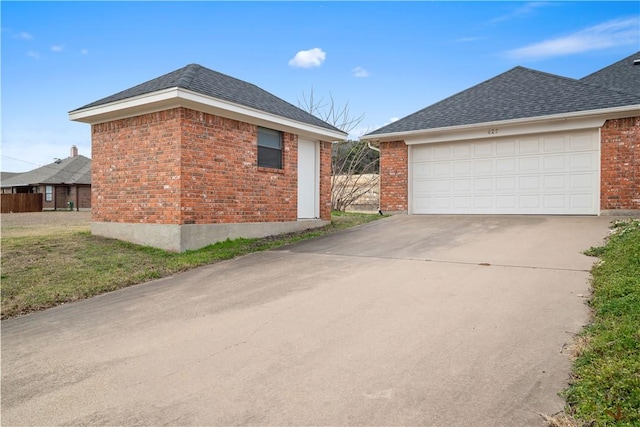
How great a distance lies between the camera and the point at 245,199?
34.2 feet

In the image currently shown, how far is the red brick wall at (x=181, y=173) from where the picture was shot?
902 centimetres

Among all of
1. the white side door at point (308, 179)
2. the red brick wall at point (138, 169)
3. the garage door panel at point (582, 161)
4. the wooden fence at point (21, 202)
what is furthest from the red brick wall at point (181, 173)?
the wooden fence at point (21, 202)

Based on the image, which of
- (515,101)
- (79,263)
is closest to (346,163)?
(515,101)

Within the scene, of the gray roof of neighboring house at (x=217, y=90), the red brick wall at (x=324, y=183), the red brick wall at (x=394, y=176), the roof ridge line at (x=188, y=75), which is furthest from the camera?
the red brick wall at (x=394, y=176)

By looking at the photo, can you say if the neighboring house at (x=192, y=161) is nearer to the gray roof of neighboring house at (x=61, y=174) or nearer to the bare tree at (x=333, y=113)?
the bare tree at (x=333, y=113)

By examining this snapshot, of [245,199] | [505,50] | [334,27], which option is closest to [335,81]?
[334,27]

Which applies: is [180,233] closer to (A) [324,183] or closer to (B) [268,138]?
(B) [268,138]

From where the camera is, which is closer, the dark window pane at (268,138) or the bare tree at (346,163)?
the dark window pane at (268,138)

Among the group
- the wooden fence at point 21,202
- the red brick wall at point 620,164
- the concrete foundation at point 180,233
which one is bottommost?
the concrete foundation at point 180,233

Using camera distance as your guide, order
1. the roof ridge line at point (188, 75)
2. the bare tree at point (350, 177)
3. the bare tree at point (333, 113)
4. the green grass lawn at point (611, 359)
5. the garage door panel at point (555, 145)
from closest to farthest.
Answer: the green grass lawn at point (611, 359) < the roof ridge line at point (188, 75) < the garage door panel at point (555, 145) < the bare tree at point (350, 177) < the bare tree at point (333, 113)

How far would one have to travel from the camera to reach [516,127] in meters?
12.3

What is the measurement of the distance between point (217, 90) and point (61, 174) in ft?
113

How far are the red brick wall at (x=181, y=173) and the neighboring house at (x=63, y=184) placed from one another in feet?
95.7

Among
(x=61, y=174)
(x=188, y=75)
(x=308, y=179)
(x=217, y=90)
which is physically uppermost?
(x=188, y=75)
